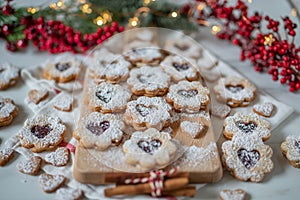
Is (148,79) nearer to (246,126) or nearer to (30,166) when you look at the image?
(246,126)

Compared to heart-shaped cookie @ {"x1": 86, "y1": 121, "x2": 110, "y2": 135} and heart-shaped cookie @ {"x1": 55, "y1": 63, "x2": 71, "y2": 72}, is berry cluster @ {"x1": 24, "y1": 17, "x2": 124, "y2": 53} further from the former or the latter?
heart-shaped cookie @ {"x1": 86, "y1": 121, "x2": 110, "y2": 135}

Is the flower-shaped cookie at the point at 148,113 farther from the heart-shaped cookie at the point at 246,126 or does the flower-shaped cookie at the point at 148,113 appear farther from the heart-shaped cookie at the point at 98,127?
the heart-shaped cookie at the point at 246,126

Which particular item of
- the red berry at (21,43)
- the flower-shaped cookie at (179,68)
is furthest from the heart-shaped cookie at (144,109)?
the red berry at (21,43)

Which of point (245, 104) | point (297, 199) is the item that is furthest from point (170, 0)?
point (297, 199)

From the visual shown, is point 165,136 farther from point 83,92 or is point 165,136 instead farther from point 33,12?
point 33,12

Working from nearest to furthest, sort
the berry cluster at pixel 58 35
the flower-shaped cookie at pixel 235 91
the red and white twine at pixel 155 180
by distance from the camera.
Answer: the red and white twine at pixel 155 180
the flower-shaped cookie at pixel 235 91
the berry cluster at pixel 58 35


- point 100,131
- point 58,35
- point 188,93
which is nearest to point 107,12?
point 58,35
